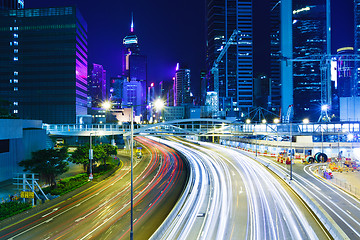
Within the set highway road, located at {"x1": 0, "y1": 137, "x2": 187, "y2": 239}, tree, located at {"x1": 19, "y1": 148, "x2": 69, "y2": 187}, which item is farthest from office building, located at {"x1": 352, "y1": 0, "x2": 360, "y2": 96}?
tree, located at {"x1": 19, "y1": 148, "x2": 69, "y2": 187}

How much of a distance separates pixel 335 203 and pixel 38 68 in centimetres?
10304

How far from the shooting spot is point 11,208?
73.9 ft

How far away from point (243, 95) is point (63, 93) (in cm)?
12355

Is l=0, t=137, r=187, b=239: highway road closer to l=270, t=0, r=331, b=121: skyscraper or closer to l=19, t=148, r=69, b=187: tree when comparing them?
l=19, t=148, r=69, b=187: tree

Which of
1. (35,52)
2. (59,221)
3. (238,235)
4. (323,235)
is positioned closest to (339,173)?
(323,235)

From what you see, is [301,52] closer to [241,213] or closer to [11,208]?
[241,213]

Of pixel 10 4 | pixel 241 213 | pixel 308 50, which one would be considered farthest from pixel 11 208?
pixel 308 50

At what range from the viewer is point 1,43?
89.8 m

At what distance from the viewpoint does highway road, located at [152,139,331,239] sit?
17.4 meters

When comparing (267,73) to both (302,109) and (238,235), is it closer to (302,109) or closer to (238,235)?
(302,109)

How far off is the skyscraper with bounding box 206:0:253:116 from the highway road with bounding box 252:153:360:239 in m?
133

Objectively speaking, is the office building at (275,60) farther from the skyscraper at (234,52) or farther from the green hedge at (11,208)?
the green hedge at (11,208)

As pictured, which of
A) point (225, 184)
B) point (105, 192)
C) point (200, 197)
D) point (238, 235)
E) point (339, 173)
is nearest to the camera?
point (238, 235)

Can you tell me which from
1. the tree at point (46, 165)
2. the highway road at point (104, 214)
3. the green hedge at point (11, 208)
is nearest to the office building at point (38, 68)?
the tree at point (46, 165)
